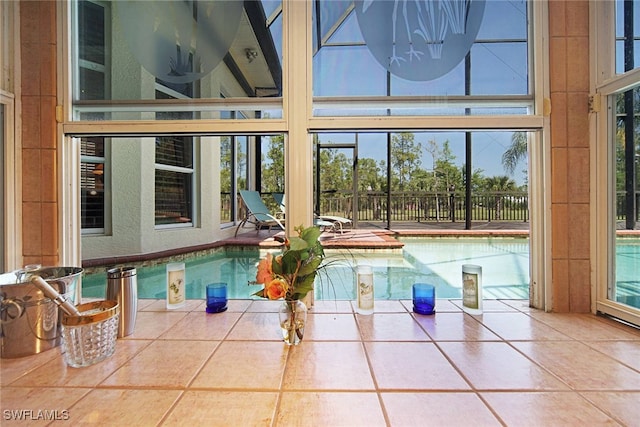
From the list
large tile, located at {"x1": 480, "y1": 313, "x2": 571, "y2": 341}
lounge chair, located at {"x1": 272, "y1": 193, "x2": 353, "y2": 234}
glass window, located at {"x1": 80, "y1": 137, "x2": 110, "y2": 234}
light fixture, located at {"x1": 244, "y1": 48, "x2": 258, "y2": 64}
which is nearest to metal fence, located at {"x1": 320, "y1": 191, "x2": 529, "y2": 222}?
lounge chair, located at {"x1": 272, "y1": 193, "x2": 353, "y2": 234}

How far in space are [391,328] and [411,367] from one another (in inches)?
14.5

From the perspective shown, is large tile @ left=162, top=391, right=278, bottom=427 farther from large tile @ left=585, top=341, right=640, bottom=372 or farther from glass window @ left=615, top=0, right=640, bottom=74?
glass window @ left=615, top=0, right=640, bottom=74

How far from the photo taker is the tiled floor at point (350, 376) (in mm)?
866

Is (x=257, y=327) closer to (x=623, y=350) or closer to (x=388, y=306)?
(x=388, y=306)

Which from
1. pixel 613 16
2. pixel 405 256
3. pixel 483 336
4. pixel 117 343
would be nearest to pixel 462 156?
pixel 405 256

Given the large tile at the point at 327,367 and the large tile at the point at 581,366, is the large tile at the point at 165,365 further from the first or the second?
the large tile at the point at 581,366

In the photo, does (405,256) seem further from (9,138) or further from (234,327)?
(9,138)

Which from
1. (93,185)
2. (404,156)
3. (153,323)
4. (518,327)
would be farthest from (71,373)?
(404,156)

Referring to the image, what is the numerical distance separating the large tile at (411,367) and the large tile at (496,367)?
6 centimetres

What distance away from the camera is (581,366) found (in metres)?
1.12

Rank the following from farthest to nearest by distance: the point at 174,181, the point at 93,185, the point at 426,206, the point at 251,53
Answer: the point at 426,206
the point at 174,181
the point at 93,185
the point at 251,53

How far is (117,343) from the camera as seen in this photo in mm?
1324

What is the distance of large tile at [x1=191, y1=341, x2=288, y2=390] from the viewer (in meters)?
1.02

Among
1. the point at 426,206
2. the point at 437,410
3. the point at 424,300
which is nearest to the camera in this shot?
the point at 437,410
